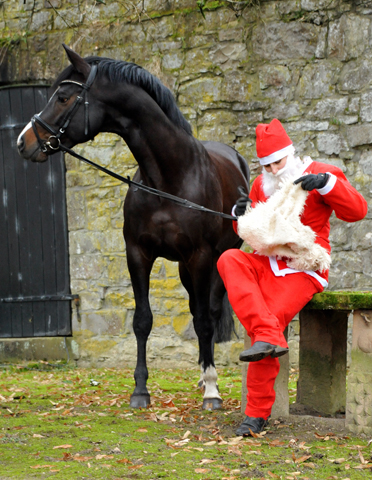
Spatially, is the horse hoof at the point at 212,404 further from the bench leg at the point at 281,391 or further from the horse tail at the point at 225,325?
the horse tail at the point at 225,325

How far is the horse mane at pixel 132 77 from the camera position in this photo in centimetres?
395

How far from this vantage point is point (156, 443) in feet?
10.2

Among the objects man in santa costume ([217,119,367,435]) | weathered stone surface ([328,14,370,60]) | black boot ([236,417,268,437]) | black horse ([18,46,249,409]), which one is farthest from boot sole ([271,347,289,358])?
weathered stone surface ([328,14,370,60])

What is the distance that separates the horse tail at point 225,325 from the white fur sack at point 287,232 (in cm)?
221

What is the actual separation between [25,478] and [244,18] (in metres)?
4.99

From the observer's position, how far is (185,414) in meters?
3.89

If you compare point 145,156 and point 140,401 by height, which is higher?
point 145,156

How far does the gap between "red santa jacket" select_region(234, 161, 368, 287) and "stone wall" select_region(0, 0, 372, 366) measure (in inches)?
101

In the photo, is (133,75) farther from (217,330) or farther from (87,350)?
(87,350)

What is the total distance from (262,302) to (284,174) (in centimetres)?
76

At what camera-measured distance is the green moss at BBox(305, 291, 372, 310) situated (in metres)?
3.22

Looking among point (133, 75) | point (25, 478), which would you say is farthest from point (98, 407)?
point (133, 75)

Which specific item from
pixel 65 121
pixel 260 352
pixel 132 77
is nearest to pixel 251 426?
pixel 260 352

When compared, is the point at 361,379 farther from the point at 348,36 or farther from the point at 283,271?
the point at 348,36
